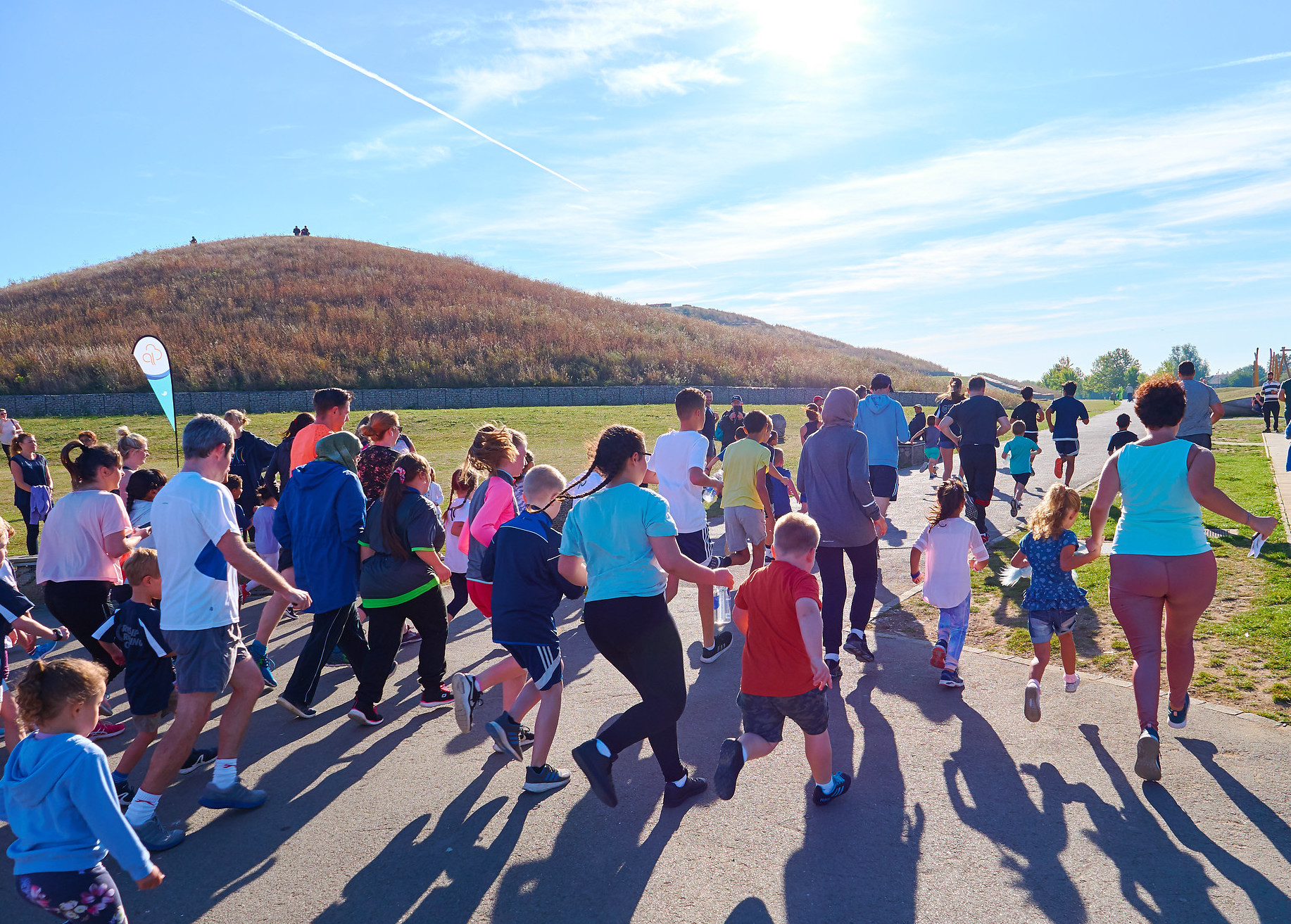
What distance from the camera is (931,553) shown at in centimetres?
561

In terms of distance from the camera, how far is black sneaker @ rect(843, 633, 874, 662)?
5.97 m

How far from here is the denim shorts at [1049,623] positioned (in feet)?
16.4

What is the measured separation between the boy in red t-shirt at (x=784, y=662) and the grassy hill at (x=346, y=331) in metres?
33.5

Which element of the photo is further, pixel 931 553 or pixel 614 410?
pixel 614 410

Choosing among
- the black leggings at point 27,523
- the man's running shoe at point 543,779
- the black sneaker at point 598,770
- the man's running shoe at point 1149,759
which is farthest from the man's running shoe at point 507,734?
the black leggings at point 27,523

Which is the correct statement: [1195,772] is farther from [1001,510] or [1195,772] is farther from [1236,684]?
[1001,510]

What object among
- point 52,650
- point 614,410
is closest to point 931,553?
point 52,650

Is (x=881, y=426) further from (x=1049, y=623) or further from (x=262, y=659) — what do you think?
(x=262, y=659)

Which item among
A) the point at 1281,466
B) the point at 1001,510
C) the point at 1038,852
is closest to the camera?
the point at 1038,852

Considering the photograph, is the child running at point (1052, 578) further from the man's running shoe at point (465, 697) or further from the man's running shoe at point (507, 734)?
the man's running shoe at point (465, 697)

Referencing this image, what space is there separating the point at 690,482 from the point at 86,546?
415 cm

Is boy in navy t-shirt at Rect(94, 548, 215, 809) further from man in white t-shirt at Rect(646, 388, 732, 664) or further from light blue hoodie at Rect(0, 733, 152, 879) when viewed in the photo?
man in white t-shirt at Rect(646, 388, 732, 664)

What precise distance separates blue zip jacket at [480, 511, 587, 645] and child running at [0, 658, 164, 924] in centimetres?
196

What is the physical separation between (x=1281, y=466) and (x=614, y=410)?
844 inches
